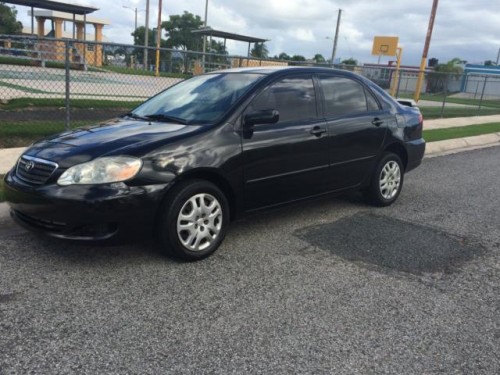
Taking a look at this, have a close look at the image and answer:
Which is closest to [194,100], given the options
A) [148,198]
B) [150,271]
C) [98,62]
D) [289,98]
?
[289,98]

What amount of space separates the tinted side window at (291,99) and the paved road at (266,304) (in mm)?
1221

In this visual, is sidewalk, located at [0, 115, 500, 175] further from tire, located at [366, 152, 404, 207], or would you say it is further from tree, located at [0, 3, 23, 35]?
tree, located at [0, 3, 23, 35]

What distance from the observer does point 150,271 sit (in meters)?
3.87

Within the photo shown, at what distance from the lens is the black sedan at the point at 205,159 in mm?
3674

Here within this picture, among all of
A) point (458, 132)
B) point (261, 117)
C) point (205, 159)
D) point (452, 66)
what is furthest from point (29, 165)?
point (452, 66)

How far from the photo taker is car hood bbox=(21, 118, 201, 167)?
12.4 feet

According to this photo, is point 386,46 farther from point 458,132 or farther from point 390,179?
point 390,179

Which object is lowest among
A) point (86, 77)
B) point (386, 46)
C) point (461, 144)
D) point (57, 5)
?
point (461, 144)

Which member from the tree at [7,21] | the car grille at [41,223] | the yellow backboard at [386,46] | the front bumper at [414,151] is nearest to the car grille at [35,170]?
the car grille at [41,223]

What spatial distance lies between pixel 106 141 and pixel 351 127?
2751 millimetres

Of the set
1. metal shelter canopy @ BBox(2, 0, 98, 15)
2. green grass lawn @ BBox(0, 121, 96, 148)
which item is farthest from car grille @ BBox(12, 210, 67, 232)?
metal shelter canopy @ BBox(2, 0, 98, 15)

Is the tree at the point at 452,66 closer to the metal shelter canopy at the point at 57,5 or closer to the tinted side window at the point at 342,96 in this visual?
the metal shelter canopy at the point at 57,5

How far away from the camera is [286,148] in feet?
15.3

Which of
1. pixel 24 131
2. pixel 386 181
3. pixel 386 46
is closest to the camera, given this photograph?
pixel 386 181
